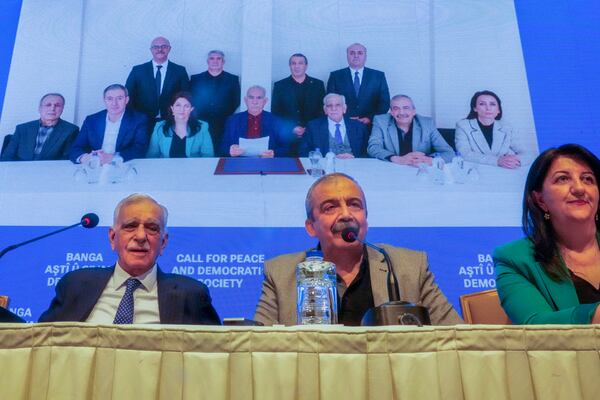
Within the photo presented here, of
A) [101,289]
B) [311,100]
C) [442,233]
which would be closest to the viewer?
[101,289]

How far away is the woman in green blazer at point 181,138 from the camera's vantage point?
2879 millimetres

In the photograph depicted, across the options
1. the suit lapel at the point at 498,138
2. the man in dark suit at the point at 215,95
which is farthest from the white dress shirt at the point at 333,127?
the suit lapel at the point at 498,138

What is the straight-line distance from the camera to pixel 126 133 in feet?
9.59

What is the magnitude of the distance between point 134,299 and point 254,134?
3.25 ft

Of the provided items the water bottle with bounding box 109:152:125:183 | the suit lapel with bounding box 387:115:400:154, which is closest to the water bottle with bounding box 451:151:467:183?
the suit lapel with bounding box 387:115:400:154

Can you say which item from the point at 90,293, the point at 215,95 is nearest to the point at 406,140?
the point at 215,95

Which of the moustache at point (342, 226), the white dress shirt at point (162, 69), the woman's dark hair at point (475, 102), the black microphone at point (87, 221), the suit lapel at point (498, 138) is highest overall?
the white dress shirt at point (162, 69)

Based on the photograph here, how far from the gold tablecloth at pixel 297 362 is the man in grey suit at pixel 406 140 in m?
1.69

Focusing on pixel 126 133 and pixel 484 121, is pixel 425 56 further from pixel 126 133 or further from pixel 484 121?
pixel 126 133

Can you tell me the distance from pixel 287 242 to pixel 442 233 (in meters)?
0.62

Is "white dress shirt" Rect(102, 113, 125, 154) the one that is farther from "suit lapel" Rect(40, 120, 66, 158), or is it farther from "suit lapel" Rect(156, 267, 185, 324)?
"suit lapel" Rect(156, 267, 185, 324)

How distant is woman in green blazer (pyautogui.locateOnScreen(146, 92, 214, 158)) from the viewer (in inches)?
113

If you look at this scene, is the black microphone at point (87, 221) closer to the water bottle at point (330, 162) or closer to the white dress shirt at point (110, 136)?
the white dress shirt at point (110, 136)

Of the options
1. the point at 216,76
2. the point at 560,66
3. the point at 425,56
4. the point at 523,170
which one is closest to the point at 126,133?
the point at 216,76
